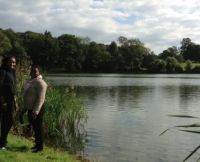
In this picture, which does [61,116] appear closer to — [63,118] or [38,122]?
[63,118]

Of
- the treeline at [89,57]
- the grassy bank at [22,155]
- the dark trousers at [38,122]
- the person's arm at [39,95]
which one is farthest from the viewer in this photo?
the treeline at [89,57]

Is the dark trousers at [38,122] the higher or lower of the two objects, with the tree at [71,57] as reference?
lower

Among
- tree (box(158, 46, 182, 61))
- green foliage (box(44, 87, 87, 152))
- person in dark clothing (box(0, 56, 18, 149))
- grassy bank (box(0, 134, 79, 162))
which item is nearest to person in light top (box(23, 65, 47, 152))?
person in dark clothing (box(0, 56, 18, 149))

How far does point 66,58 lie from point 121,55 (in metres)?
15.1

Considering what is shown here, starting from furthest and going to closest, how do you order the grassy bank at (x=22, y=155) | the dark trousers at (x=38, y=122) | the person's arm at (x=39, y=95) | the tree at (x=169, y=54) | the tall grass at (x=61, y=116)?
the tree at (x=169, y=54) → the tall grass at (x=61, y=116) → the dark trousers at (x=38, y=122) → the person's arm at (x=39, y=95) → the grassy bank at (x=22, y=155)

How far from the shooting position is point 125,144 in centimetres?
1473

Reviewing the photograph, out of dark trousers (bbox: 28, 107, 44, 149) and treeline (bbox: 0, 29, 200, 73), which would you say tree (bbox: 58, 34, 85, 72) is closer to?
treeline (bbox: 0, 29, 200, 73)

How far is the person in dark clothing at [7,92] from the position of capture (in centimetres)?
861

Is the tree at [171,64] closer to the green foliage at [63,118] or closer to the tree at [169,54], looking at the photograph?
the tree at [169,54]

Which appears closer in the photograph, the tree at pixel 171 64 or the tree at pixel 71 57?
the tree at pixel 171 64

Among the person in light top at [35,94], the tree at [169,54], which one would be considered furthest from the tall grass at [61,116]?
the tree at [169,54]

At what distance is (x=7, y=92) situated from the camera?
8.73m

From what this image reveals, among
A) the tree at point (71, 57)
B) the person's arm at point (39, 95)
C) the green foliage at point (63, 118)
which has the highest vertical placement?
the tree at point (71, 57)

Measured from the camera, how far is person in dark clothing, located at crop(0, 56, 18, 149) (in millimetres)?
8609
